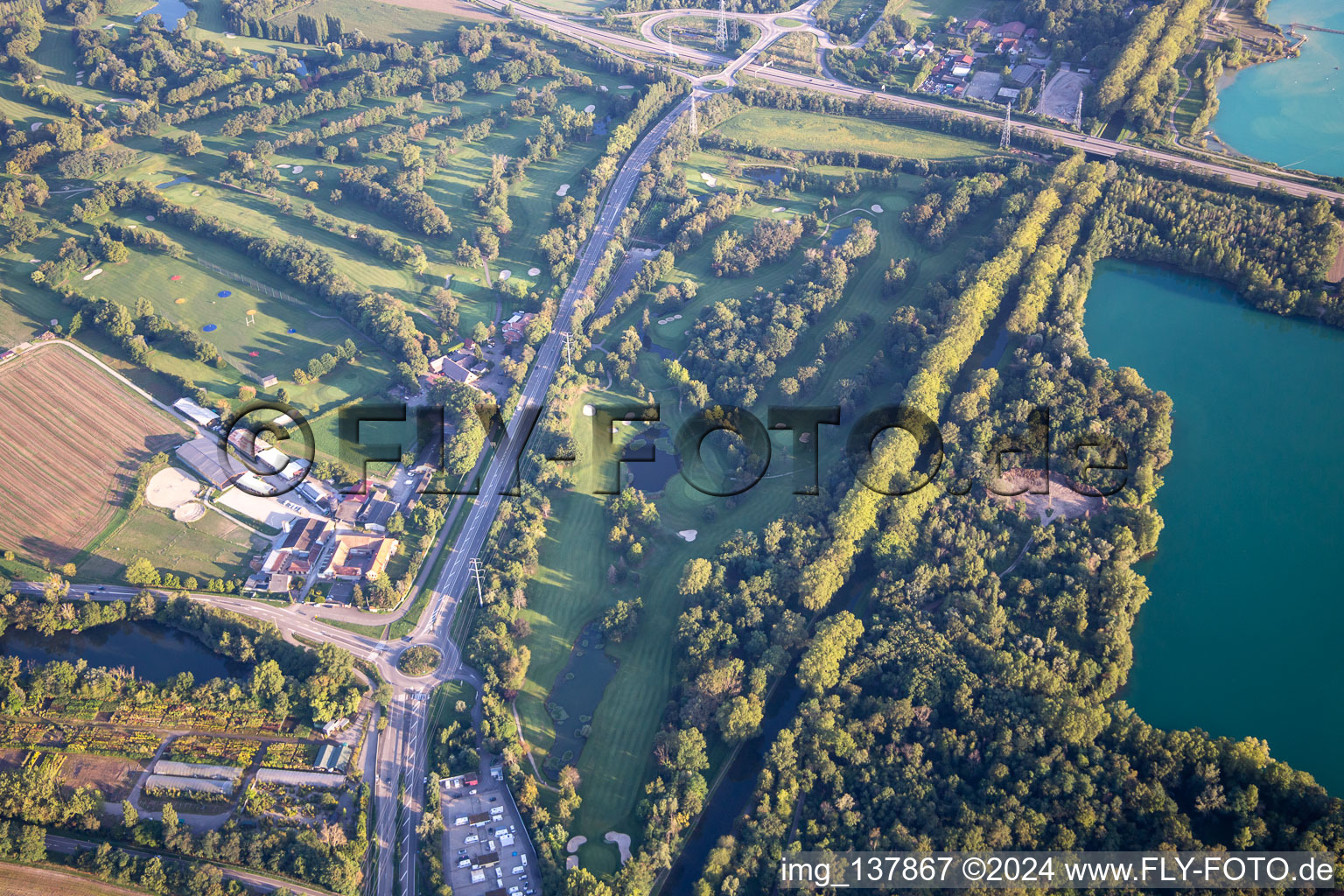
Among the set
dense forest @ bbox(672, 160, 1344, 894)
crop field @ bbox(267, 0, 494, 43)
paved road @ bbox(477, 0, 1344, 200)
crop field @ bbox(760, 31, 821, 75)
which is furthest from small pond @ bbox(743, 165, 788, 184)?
crop field @ bbox(267, 0, 494, 43)

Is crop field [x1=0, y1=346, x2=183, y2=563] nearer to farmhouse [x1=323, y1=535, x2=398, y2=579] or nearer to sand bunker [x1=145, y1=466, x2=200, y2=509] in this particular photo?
sand bunker [x1=145, y1=466, x2=200, y2=509]

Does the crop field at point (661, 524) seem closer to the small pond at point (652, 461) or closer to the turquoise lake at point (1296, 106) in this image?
the small pond at point (652, 461)

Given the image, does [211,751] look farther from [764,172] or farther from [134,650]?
[764,172]

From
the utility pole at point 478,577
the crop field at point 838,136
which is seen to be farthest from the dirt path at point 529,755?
the crop field at point 838,136

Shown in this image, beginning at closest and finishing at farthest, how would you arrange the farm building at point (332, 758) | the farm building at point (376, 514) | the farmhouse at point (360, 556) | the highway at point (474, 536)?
1. the highway at point (474, 536)
2. the farm building at point (332, 758)
3. the farmhouse at point (360, 556)
4. the farm building at point (376, 514)

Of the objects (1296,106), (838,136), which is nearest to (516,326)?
(838,136)

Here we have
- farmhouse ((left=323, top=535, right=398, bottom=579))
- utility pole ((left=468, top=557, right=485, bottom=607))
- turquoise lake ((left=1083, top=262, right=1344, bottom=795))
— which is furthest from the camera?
farmhouse ((left=323, top=535, right=398, bottom=579))

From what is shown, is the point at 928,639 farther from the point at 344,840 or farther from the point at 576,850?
the point at 344,840
